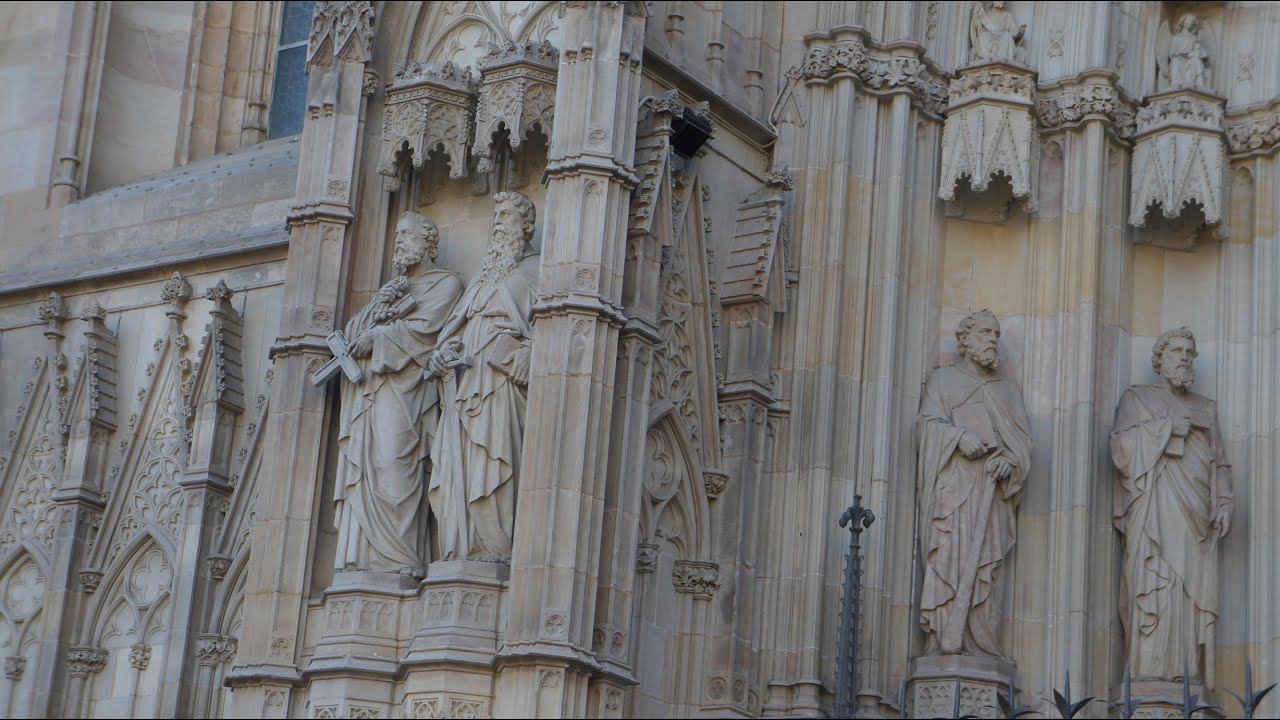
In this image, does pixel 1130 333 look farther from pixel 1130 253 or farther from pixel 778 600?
pixel 778 600

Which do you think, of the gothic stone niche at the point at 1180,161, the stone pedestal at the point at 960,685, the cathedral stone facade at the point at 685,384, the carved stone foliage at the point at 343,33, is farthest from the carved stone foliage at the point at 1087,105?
the carved stone foliage at the point at 343,33

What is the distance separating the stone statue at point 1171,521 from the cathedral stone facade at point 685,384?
3cm

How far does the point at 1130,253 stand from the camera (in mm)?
19578

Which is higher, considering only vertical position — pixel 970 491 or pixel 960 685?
pixel 970 491

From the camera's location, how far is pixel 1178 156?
63.4 feet

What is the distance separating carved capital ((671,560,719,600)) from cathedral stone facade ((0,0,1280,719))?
1.3 inches

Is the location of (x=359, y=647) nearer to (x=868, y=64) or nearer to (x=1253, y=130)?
(x=868, y=64)

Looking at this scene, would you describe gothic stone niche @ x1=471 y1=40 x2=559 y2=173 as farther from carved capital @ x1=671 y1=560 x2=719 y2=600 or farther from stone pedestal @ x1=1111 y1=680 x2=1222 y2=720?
stone pedestal @ x1=1111 y1=680 x2=1222 y2=720

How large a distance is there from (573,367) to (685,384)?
151 cm

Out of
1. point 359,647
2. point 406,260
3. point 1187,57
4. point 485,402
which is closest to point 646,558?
point 485,402

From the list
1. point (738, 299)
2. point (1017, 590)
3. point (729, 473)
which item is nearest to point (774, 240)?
point (738, 299)

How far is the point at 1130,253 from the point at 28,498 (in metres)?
8.33

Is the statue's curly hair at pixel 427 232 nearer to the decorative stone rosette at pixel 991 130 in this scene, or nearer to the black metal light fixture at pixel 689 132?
the black metal light fixture at pixel 689 132

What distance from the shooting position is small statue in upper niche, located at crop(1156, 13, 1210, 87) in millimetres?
19703
